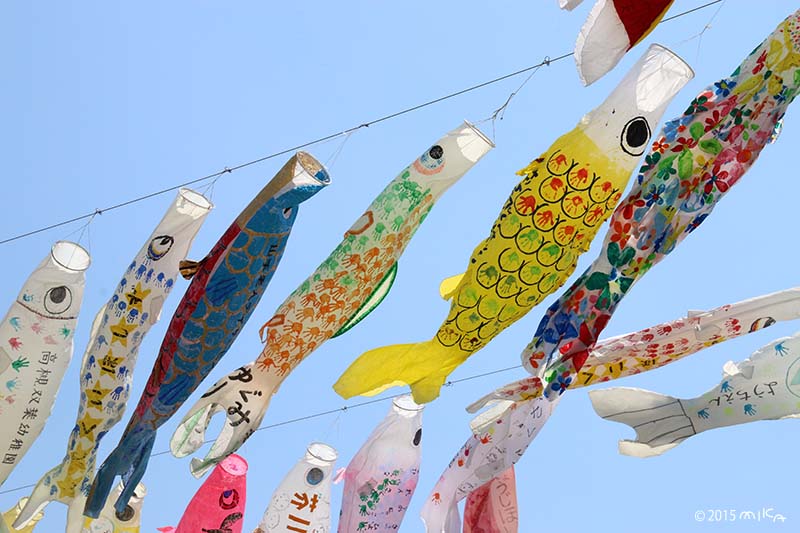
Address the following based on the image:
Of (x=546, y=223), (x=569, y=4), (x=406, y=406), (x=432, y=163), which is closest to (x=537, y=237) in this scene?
(x=546, y=223)

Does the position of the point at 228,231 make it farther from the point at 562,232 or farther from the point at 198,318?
the point at 562,232

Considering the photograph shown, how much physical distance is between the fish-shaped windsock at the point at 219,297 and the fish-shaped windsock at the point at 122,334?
0.28 m

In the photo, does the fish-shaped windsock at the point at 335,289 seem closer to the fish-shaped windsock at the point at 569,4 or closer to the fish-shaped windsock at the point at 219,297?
the fish-shaped windsock at the point at 219,297

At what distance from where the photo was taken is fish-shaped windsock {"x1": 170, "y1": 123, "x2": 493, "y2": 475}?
13.8ft

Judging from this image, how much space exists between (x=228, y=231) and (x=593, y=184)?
1207 millimetres

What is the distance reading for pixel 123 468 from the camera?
4.59m

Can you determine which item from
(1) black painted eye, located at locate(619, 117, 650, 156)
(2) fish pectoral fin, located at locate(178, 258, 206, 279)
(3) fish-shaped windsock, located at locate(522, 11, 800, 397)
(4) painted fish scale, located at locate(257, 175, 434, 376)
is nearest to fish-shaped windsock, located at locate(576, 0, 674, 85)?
(1) black painted eye, located at locate(619, 117, 650, 156)

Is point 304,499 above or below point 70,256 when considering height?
below

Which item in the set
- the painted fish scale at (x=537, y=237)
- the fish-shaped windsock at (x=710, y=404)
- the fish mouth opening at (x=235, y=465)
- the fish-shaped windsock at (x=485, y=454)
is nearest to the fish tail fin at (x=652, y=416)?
the fish-shaped windsock at (x=710, y=404)

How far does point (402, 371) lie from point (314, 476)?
1.36m

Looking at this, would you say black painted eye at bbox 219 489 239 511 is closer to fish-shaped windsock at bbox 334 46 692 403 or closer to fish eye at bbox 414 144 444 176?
fish-shaped windsock at bbox 334 46 692 403

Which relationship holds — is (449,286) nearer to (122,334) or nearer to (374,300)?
(374,300)

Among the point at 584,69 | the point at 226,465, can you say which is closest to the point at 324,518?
the point at 226,465

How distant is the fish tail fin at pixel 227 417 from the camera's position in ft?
13.8
